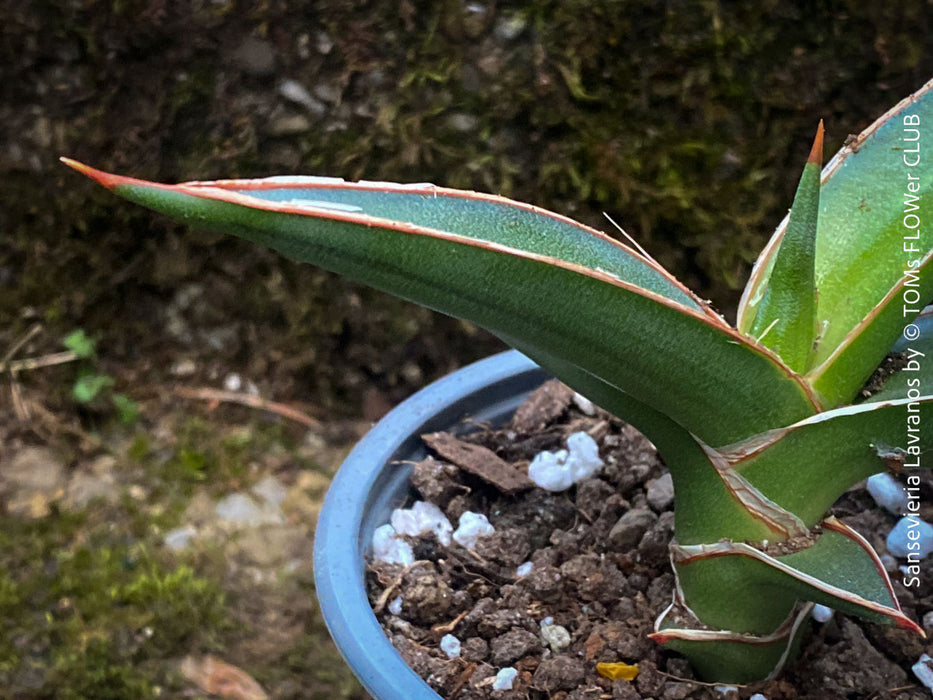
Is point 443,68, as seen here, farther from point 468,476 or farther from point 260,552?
point 260,552

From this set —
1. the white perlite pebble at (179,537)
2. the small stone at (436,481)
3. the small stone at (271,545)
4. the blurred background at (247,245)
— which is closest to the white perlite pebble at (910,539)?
the small stone at (436,481)

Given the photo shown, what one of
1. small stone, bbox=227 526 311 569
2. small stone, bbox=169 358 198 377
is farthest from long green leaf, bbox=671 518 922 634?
small stone, bbox=169 358 198 377

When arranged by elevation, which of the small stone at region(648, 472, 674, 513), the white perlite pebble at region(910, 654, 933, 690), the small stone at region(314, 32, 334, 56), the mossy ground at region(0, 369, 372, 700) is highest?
the small stone at region(314, 32, 334, 56)

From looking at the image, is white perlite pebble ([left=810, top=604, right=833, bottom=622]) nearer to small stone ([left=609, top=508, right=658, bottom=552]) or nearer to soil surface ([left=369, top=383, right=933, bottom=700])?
soil surface ([left=369, top=383, right=933, bottom=700])

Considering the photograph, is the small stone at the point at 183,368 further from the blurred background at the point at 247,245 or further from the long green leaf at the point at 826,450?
the long green leaf at the point at 826,450

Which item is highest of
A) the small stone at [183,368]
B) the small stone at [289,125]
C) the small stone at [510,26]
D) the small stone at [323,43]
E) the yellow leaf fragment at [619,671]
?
the small stone at [510,26]

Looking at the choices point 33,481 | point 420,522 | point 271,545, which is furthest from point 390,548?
point 33,481
